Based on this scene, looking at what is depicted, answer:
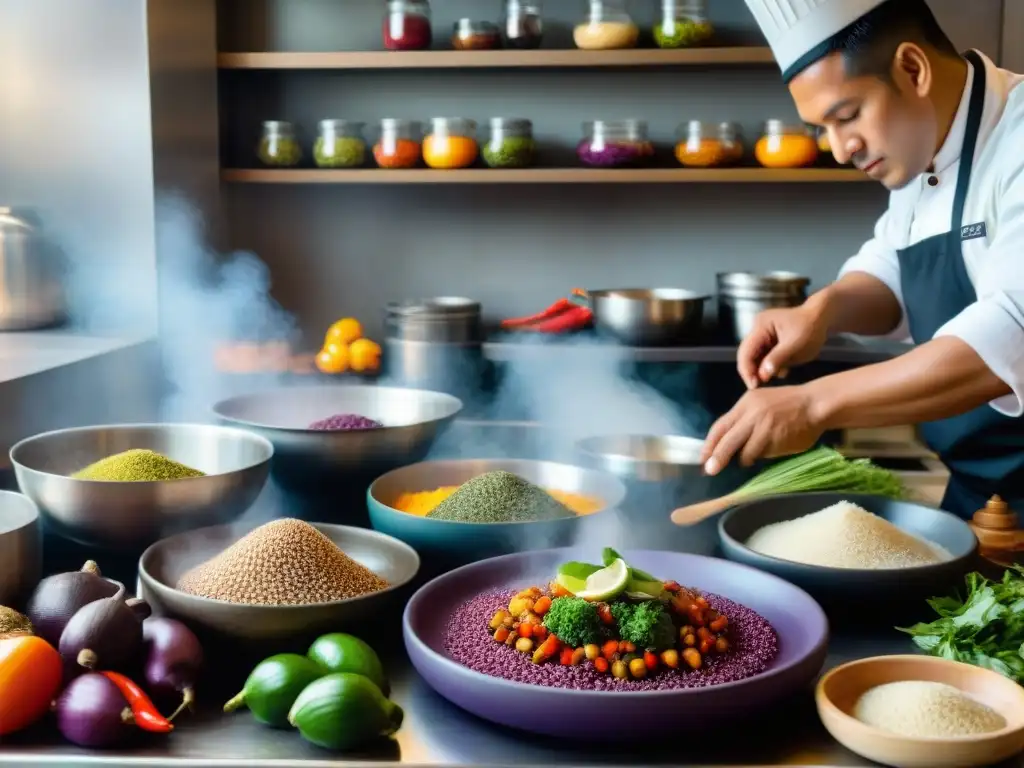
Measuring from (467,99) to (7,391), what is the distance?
2.24m

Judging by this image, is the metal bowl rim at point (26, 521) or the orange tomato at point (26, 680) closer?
the orange tomato at point (26, 680)

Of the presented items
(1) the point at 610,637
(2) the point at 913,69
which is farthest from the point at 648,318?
(1) the point at 610,637

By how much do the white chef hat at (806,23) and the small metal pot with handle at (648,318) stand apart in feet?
4.34

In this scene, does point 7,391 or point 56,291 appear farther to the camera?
point 56,291

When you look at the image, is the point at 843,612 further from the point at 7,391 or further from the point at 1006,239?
the point at 7,391

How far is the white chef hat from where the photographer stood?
174 cm

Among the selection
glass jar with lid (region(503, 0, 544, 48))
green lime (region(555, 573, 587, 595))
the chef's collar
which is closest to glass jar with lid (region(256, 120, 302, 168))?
glass jar with lid (region(503, 0, 544, 48))

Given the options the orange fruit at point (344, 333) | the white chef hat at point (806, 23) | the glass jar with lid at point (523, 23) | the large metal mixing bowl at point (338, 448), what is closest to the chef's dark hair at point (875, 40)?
the white chef hat at point (806, 23)

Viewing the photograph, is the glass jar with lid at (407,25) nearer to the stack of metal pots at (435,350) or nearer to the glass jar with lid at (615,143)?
the glass jar with lid at (615,143)

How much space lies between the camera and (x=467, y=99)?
3730 millimetres

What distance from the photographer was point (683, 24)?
10.8ft

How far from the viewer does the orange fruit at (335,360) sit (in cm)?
335

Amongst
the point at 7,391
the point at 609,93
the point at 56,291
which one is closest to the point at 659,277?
the point at 609,93

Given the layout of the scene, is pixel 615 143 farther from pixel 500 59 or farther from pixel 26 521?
pixel 26 521
